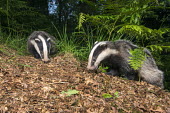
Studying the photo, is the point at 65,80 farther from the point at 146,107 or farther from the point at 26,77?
the point at 146,107

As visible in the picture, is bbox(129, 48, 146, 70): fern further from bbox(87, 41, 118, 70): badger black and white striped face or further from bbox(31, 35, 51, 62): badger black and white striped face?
bbox(31, 35, 51, 62): badger black and white striped face

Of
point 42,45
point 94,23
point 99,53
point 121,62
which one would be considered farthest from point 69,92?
point 42,45

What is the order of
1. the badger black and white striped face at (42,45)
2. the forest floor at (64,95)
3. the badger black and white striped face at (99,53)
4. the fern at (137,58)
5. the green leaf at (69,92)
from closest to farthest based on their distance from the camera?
1. the forest floor at (64,95)
2. the green leaf at (69,92)
3. the fern at (137,58)
4. the badger black and white striped face at (99,53)
5. the badger black and white striped face at (42,45)

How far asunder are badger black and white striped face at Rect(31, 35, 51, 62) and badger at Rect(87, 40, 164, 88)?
1.49 m

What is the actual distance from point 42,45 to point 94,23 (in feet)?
5.45

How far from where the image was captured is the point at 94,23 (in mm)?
4266

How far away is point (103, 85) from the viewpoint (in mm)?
2824

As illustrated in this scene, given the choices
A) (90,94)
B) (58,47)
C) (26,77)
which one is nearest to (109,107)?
(90,94)

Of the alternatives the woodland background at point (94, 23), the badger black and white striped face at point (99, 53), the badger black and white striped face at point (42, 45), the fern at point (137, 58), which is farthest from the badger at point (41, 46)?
the fern at point (137, 58)

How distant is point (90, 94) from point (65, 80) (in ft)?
1.81

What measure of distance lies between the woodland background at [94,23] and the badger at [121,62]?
1.23 ft

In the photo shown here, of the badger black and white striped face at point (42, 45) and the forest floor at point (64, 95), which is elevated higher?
the badger black and white striped face at point (42, 45)

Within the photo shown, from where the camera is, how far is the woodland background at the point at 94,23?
386 centimetres

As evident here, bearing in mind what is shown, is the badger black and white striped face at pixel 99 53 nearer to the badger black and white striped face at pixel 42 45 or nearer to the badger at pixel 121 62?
the badger at pixel 121 62
